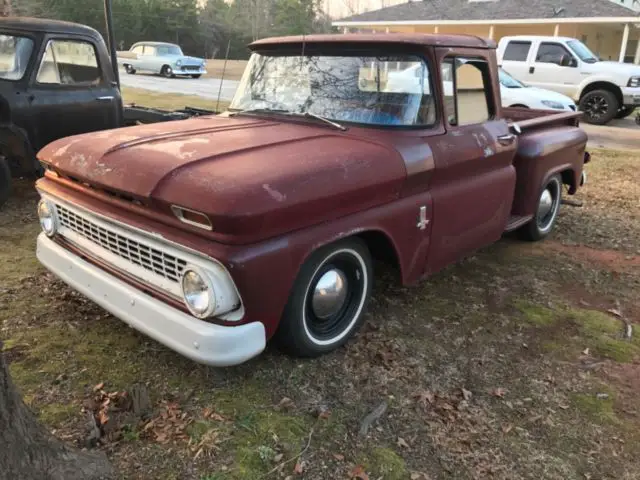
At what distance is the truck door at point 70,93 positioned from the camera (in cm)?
600

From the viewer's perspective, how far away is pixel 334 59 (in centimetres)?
381

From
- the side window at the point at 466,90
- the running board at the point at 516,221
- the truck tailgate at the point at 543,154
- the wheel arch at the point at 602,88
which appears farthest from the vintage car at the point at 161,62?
the side window at the point at 466,90

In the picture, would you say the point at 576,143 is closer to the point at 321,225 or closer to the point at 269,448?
the point at 321,225

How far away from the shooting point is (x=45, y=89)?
605 centimetres

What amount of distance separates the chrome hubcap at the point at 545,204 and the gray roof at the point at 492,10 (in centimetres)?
2089

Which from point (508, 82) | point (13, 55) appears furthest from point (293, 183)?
point (508, 82)

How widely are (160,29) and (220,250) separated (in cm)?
4648

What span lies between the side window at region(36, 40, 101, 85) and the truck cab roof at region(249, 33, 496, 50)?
313 centimetres

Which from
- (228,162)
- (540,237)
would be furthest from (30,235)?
(540,237)

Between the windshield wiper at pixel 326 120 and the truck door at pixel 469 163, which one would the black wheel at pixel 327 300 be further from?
the windshield wiper at pixel 326 120

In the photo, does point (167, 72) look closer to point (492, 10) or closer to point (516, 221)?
point (492, 10)

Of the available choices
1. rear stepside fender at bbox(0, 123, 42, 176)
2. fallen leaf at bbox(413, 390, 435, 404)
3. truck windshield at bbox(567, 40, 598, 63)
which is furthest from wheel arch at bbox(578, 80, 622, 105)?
fallen leaf at bbox(413, 390, 435, 404)

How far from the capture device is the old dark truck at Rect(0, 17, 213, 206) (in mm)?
5793

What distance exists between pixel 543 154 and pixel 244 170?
318 cm
